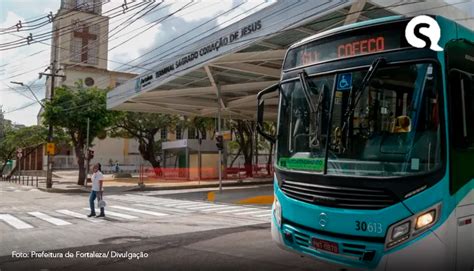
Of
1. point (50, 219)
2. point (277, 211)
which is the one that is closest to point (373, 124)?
point (277, 211)

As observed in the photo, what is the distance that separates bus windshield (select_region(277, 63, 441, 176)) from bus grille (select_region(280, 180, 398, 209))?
0.20m

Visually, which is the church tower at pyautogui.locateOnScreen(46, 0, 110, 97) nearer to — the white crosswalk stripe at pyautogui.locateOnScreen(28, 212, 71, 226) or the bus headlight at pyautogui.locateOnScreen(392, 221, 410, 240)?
the white crosswalk stripe at pyautogui.locateOnScreen(28, 212, 71, 226)

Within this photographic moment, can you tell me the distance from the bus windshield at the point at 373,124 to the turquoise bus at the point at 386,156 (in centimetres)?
1

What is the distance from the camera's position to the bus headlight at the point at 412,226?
4.52 metres

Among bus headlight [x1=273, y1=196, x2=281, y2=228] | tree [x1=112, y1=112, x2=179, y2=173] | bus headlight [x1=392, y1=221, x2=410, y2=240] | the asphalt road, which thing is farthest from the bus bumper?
tree [x1=112, y1=112, x2=179, y2=173]

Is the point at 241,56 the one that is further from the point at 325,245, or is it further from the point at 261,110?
the point at 325,245

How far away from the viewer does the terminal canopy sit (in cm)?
1575

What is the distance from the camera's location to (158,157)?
5681cm

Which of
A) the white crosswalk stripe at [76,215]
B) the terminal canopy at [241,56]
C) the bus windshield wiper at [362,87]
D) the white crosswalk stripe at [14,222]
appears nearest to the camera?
the bus windshield wiper at [362,87]
